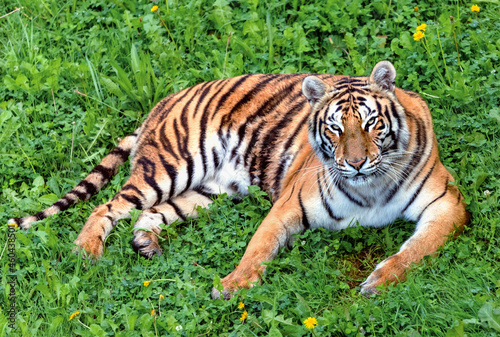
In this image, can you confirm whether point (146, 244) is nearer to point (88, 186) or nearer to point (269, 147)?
point (88, 186)

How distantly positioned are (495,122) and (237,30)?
257 centimetres

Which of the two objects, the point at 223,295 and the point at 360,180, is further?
the point at 360,180

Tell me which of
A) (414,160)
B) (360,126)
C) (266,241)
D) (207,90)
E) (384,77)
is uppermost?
(384,77)

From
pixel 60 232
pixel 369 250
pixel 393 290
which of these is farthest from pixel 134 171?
pixel 393 290

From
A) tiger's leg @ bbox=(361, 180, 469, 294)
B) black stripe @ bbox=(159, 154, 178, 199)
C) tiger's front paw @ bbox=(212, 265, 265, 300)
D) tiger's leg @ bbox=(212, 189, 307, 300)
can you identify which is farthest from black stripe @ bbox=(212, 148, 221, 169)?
tiger's leg @ bbox=(361, 180, 469, 294)

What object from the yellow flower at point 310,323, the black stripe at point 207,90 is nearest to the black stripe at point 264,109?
the black stripe at point 207,90

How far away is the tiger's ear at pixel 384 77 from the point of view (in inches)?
154

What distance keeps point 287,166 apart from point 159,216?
103 cm

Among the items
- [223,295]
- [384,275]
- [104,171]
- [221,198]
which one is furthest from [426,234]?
[104,171]

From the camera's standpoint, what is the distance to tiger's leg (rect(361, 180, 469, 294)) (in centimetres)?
362

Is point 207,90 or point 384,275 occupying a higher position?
point 207,90

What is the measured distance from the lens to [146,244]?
4.37 m

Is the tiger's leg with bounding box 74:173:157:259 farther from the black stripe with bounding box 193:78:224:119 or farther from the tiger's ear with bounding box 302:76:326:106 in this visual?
the tiger's ear with bounding box 302:76:326:106

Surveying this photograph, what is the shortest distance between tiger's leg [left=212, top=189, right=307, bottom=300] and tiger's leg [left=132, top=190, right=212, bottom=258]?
2.38ft
